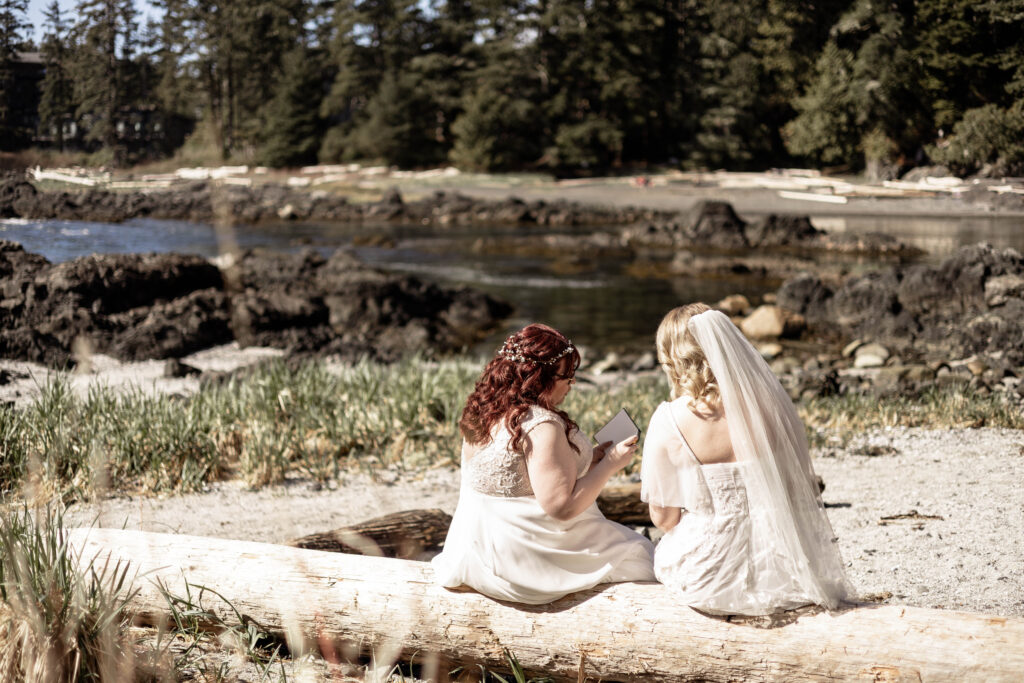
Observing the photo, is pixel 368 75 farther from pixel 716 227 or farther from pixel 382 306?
pixel 716 227

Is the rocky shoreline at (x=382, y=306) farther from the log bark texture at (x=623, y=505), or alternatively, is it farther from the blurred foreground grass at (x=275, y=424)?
the log bark texture at (x=623, y=505)

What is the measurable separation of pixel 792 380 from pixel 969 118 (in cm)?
435

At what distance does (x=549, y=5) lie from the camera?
45969 millimetres

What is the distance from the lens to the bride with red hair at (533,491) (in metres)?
3.81

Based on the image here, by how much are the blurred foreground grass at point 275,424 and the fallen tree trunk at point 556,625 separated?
6.48 ft

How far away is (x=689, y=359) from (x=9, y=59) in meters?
9.03

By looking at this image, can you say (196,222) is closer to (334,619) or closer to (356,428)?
(356,428)

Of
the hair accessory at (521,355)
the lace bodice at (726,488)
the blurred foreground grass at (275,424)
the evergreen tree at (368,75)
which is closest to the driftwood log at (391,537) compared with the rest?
the blurred foreground grass at (275,424)

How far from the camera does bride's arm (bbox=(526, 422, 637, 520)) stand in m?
3.79

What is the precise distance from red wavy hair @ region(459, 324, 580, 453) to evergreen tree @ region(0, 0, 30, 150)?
8033 millimetres

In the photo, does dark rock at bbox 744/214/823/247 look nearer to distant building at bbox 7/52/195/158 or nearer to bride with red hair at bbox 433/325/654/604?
distant building at bbox 7/52/195/158

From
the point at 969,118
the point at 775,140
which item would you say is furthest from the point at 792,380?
the point at 775,140

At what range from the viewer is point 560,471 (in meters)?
3.80

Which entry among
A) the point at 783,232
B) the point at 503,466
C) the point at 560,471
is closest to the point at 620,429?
→ the point at 560,471
